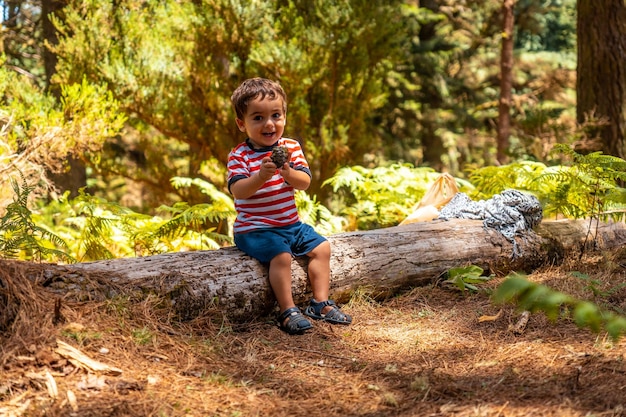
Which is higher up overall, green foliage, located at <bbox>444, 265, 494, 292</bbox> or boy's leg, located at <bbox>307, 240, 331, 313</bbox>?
boy's leg, located at <bbox>307, 240, 331, 313</bbox>

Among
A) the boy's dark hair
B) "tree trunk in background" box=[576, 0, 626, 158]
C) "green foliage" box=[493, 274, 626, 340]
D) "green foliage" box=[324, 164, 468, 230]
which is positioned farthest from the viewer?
"tree trunk in background" box=[576, 0, 626, 158]

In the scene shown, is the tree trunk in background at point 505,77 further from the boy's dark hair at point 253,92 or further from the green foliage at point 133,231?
the boy's dark hair at point 253,92

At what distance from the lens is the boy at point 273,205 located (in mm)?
3682

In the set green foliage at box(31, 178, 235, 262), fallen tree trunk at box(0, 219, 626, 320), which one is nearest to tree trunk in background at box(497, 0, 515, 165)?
fallen tree trunk at box(0, 219, 626, 320)

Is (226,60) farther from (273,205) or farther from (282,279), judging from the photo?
(282,279)

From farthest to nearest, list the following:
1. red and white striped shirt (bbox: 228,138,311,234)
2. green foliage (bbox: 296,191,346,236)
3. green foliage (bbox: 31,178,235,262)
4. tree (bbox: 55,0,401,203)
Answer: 1. tree (bbox: 55,0,401,203)
2. green foliage (bbox: 296,191,346,236)
3. green foliage (bbox: 31,178,235,262)
4. red and white striped shirt (bbox: 228,138,311,234)

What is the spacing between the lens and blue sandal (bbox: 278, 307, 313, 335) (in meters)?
3.50

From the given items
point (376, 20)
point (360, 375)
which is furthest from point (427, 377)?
point (376, 20)

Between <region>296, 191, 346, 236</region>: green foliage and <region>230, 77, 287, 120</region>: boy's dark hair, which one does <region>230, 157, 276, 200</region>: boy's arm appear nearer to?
<region>230, 77, 287, 120</region>: boy's dark hair

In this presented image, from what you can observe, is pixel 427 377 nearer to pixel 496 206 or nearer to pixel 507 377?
pixel 507 377

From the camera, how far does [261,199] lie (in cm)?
387

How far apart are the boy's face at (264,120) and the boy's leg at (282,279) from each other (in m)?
0.80

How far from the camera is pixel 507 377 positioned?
272 centimetres

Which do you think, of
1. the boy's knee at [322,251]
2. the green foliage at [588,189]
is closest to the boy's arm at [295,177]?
the boy's knee at [322,251]
